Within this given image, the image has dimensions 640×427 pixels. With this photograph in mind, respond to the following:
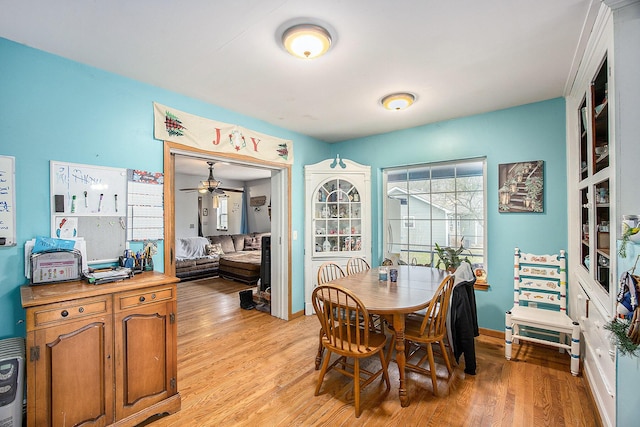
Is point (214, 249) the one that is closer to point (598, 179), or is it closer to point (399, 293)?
point (399, 293)

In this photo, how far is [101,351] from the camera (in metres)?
1.79

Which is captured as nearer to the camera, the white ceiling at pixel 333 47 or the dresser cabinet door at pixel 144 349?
the white ceiling at pixel 333 47

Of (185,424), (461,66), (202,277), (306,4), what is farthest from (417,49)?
(202,277)

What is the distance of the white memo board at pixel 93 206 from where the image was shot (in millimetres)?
2082

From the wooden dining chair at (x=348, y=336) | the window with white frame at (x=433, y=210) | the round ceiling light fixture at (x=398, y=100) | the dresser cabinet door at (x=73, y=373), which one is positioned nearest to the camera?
the dresser cabinet door at (x=73, y=373)

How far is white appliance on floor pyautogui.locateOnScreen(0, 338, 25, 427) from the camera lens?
1.51m

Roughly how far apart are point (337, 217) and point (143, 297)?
8.96 ft

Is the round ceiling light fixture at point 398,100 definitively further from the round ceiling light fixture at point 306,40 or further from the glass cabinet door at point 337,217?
the glass cabinet door at point 337,217

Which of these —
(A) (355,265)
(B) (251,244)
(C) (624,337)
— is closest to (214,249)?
(B) (251,244)

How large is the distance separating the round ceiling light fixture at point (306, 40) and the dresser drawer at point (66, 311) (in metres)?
2.00

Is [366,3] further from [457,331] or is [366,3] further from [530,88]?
[457,331]

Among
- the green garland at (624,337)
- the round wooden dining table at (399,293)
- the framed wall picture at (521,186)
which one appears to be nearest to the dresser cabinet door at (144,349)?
the round wooden dining table at (399,293)

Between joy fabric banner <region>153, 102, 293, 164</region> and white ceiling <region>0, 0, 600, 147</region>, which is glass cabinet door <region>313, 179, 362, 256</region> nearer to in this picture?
joy fabric banner <region>153, 102, 293, 164</region>

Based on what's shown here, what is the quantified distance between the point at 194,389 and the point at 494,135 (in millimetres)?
3945
